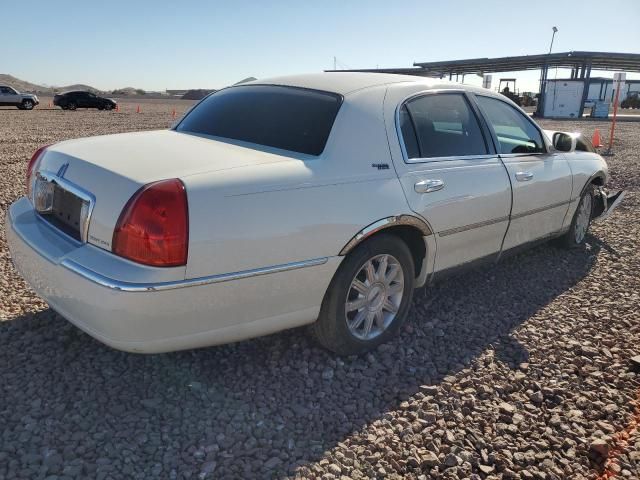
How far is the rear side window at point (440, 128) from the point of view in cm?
Result: 346

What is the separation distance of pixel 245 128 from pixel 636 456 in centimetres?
271

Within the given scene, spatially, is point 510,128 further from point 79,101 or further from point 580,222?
point 79,101

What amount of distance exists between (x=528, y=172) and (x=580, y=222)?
1.65 metres

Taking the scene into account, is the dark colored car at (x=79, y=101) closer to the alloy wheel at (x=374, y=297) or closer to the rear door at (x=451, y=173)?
the rear door at (x=451, y=173)

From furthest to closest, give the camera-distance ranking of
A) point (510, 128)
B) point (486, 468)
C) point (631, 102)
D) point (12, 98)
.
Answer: point (631, 102)
point (12, 98)
point (510, 128)
point (486, 468)

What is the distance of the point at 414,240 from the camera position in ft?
11.4

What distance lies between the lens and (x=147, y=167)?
2.60 metres

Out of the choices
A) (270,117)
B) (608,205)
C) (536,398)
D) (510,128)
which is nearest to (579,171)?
(510,128)

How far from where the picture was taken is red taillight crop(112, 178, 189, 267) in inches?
93.6

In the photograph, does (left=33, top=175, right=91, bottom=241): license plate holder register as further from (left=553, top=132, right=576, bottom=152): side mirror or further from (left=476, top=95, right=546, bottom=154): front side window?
(left=553, top=132, right=576, bottom=152): side mirror

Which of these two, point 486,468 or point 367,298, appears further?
point 367,298

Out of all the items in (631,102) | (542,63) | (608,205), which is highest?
(542,63)

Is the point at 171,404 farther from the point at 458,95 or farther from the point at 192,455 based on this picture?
the point at 458,95

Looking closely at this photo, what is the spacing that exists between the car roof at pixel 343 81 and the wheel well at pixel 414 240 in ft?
2.87
